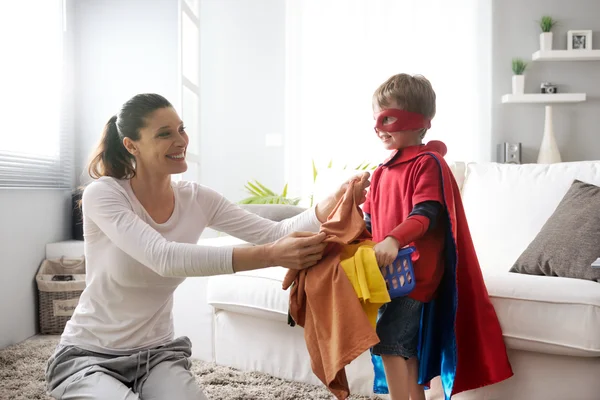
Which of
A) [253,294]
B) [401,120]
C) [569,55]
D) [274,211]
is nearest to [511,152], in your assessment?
[569,55]

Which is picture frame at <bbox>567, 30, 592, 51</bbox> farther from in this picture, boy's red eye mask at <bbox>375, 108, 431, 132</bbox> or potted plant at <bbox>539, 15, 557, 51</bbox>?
boy's red eye mask at <bbox>375, 108, 431, 132</bbox>

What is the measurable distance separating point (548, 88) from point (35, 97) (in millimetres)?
3724

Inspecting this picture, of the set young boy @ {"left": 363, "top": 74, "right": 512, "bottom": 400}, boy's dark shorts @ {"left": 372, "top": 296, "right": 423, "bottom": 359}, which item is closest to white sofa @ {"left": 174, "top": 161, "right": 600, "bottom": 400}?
young boy @ {"left": 363, "top": 74, "right": 512, "bottom": 400}

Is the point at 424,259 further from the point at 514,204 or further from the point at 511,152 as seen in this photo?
the point at 511,152

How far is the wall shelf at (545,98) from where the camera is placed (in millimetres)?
4746

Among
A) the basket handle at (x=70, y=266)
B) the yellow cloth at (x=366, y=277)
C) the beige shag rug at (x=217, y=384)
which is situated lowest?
the beige shag rug at (x=217, y=384)

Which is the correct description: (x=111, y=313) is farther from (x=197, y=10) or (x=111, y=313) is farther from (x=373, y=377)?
(x=197, y=10)

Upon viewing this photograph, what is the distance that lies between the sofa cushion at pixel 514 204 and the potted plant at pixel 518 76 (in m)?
2.17

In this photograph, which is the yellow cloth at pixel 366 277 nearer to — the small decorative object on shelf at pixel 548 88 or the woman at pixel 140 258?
the woman at pixel 140 258

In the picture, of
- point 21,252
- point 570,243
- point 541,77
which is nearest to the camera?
point 570,243

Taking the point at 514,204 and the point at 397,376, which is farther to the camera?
the point at 514,204

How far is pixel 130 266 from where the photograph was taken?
175 cm

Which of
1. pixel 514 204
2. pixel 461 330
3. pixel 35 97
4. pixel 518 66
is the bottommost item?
pixel 461 330

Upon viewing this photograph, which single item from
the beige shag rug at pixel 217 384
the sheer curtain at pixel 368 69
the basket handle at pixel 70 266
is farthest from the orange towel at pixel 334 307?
the sheer curtain at pixel 368 69
